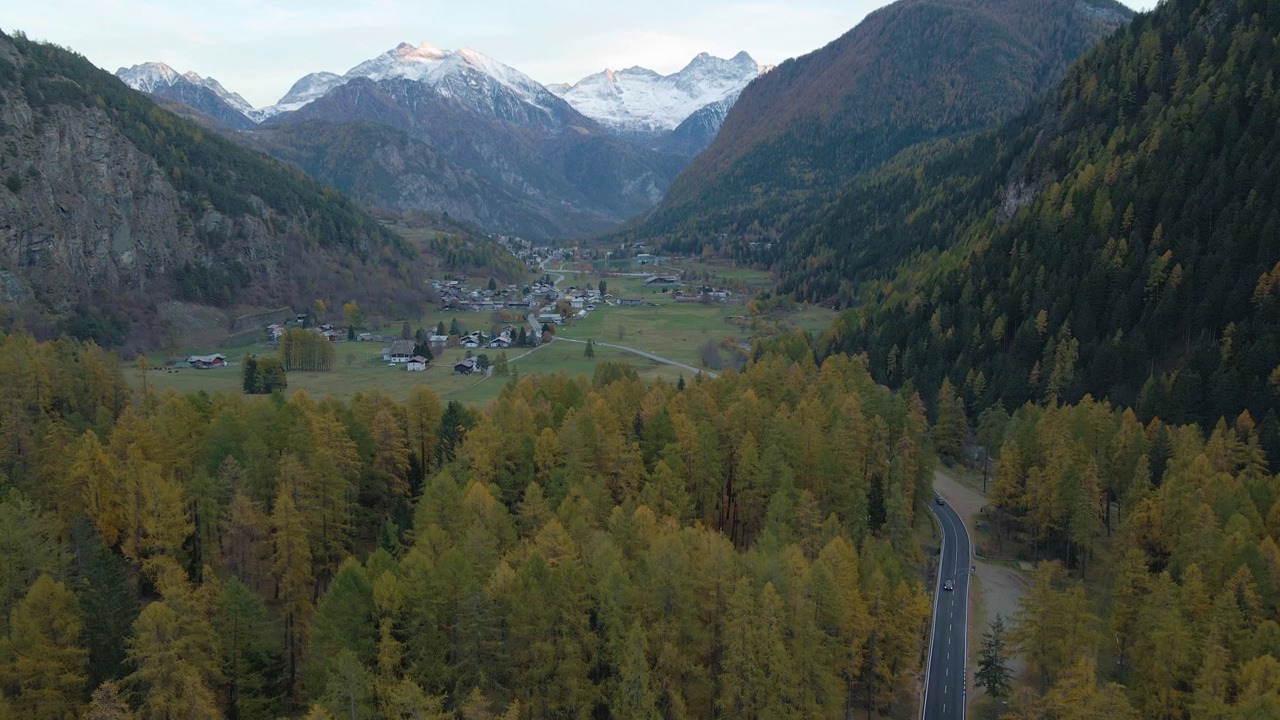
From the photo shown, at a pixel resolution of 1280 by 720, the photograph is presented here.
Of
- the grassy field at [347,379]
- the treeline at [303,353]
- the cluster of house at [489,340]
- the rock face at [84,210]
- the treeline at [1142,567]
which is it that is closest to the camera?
the treeline at [1142,567]

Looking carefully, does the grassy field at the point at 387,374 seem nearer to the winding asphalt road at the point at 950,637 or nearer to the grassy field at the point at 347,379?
the grassy field at the point at 347,379

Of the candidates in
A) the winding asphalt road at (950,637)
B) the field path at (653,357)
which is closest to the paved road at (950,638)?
the winding asphalt road at (950,637)

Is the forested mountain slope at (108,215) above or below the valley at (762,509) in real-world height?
above

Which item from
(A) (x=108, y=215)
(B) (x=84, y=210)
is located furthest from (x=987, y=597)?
(A) (x=108, y=215)

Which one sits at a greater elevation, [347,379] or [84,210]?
[84,210]

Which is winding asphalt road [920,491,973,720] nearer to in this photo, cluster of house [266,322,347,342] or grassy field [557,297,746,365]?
grassy field [557,297,746,365]

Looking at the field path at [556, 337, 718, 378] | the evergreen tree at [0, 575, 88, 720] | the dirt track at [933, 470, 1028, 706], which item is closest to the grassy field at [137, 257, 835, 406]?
the field path at [556, 337, 718, 378]

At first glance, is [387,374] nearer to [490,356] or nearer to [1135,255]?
[490,356]
